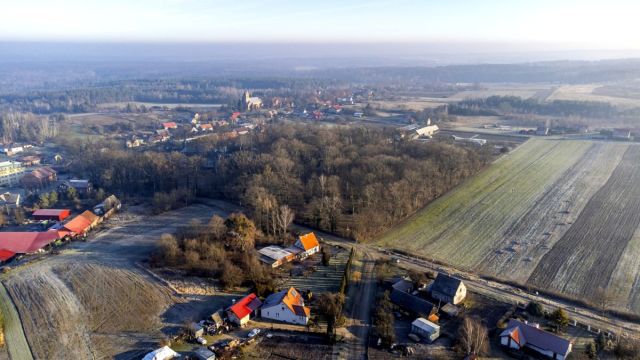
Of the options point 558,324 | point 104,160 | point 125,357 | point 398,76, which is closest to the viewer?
point 125,357

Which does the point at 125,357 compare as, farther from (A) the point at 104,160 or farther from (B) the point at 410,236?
(A) the point at 104,160

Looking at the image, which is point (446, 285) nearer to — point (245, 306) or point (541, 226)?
point (245, 306)

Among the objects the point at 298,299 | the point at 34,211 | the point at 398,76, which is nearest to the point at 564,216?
the point at 298,299

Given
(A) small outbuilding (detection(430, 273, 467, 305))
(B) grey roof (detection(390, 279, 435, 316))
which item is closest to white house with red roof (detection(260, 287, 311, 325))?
(B) grey roof (detection(390, 279, 435, 316))

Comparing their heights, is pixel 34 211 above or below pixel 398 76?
below

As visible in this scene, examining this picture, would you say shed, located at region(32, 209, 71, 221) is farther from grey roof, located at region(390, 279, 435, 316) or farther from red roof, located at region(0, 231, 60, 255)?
grey roof, located at region(390, 279, 435, 316)

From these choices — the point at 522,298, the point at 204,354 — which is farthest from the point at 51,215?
the point at 522,298

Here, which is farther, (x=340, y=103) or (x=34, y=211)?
(x=340, y=103)
